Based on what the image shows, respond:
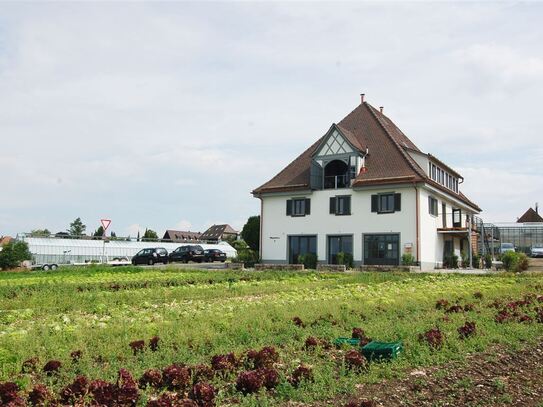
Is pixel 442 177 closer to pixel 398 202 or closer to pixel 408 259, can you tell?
pixel 398 202

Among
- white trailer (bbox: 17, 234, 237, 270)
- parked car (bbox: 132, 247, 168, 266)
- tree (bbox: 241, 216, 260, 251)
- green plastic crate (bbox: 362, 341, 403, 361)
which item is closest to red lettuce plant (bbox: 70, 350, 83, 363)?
green plastic crate (bbox: 362, 341, 403, 361)

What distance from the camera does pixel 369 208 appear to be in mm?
37656

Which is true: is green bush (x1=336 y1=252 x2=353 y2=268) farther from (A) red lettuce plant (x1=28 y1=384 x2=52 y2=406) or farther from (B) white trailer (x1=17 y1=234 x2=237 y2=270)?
(A) red lettuce plant (x1=28 y1=384 x2=52 y2=406)

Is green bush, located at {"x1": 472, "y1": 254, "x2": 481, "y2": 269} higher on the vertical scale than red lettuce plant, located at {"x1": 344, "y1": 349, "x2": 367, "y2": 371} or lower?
higher

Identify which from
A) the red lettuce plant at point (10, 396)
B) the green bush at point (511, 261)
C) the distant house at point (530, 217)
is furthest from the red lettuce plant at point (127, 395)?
the distant house at point (530, 217)

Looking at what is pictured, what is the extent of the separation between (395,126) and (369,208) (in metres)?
12.4

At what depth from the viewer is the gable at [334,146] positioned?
39469 mm

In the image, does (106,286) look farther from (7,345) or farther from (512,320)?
(512,320)

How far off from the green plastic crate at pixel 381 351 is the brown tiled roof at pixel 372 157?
98.0 feet

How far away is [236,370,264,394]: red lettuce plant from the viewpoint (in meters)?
5.20

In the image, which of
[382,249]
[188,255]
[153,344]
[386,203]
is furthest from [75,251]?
[153,344]

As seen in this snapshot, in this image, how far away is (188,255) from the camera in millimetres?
47594

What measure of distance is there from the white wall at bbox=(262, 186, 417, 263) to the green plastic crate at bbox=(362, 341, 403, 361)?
29.8 metres

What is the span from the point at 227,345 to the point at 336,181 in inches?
1316
